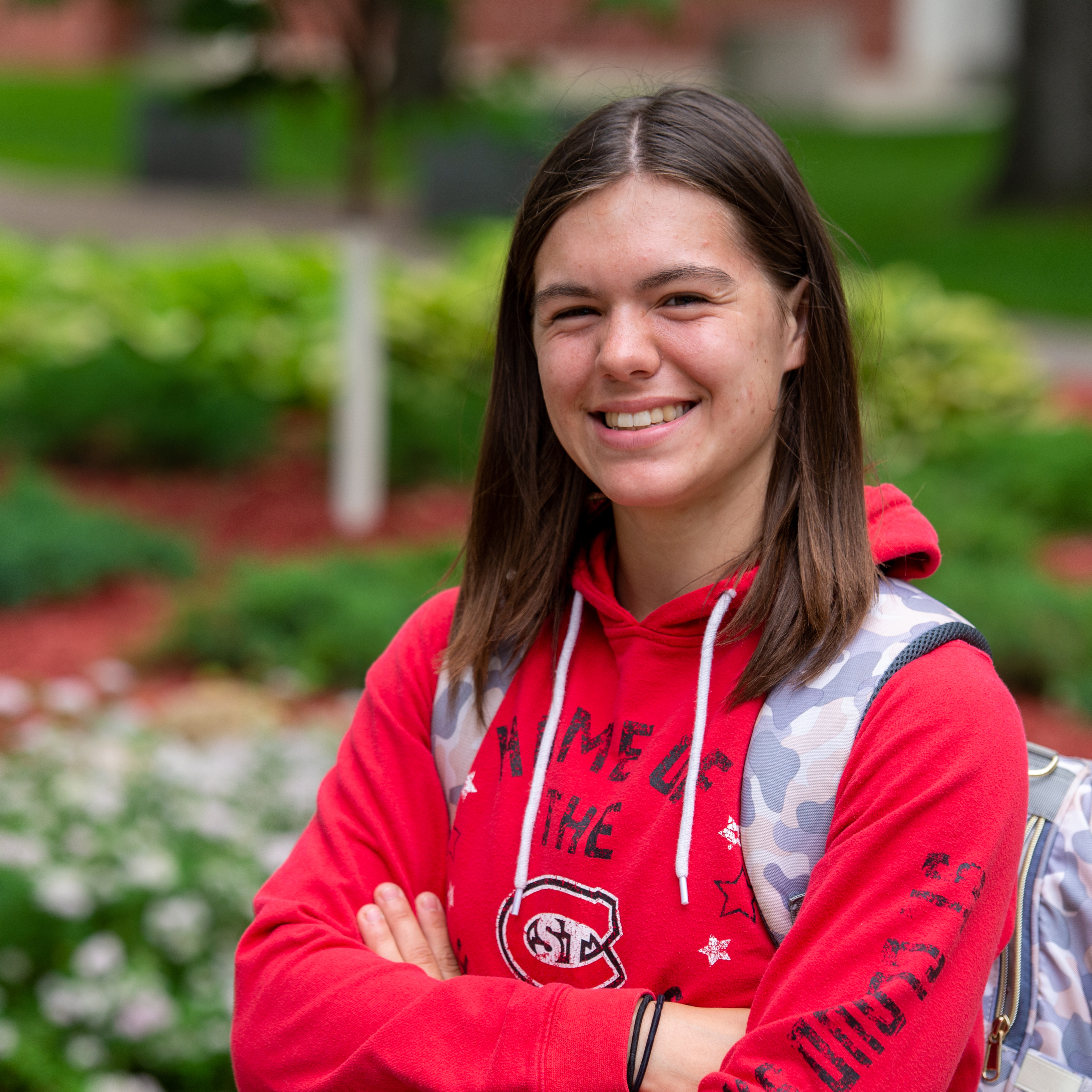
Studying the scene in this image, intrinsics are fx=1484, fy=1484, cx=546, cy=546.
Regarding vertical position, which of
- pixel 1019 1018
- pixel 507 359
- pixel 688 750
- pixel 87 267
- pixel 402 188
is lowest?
pixel 402 188

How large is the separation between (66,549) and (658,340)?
16.6ft

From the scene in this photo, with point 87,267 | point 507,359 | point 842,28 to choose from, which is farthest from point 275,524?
point 842,28

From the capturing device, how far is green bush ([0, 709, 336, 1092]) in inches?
122

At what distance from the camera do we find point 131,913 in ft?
11.0

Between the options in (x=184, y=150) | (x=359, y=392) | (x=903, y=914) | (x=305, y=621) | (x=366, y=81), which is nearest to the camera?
(x=903, y=914)

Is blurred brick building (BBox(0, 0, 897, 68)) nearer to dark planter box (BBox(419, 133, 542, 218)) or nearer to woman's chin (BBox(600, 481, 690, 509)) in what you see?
dark planter box (BBox(419, 133, 542, 218))

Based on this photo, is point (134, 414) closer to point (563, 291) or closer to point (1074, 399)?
point (1074, 399)

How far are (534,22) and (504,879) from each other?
116 ft

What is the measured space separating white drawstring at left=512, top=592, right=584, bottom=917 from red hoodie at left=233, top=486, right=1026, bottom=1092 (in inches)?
0.4

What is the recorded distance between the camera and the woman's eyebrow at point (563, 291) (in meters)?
1.73

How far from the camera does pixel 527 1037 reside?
1.62 meters

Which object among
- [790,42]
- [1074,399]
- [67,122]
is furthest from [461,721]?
[790,42]

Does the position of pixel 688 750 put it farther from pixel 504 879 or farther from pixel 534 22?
pixel 534 22

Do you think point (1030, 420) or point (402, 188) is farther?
point (402, 188)
